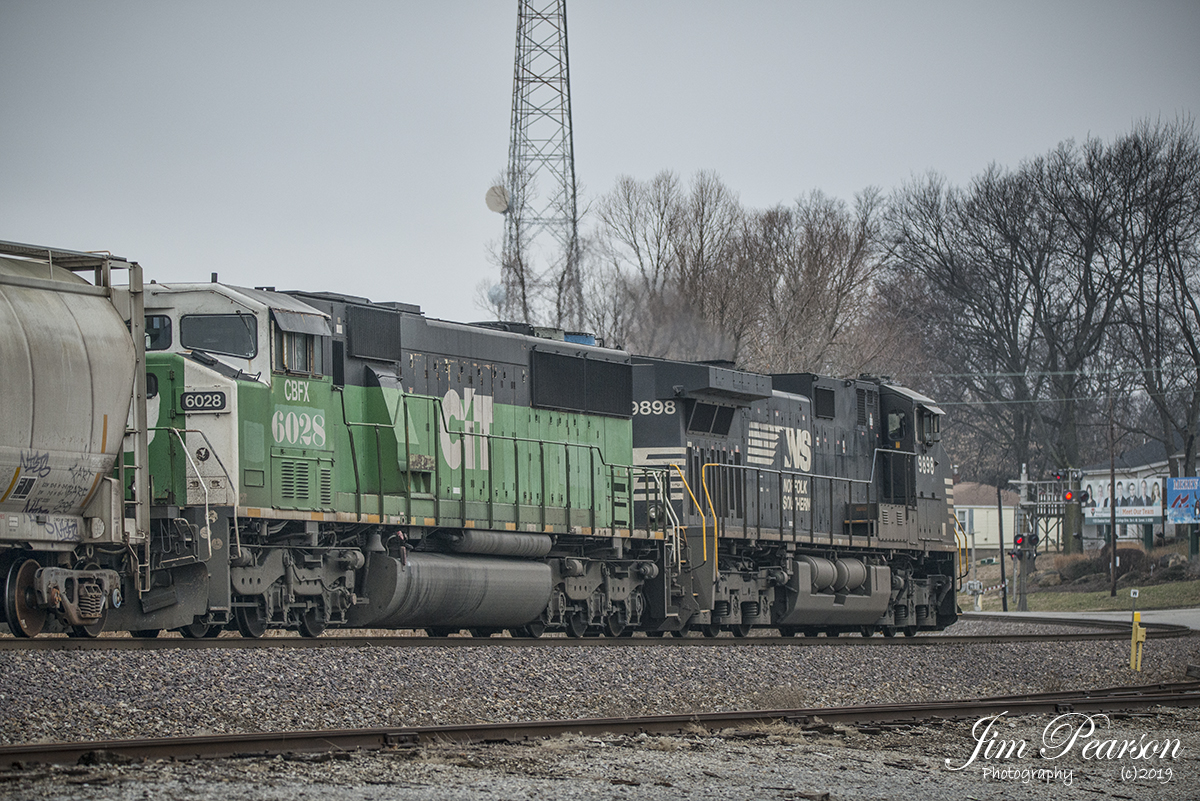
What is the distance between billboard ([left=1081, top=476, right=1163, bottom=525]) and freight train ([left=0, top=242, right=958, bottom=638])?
113ft

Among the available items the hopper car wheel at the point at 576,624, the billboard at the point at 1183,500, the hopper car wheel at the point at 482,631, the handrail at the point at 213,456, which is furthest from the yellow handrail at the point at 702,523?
the billboard at the point at 1183,500

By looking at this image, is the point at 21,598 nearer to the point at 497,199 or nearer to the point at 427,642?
the point at 427,642

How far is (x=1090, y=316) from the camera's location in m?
55.1

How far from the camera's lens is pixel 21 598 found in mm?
10906

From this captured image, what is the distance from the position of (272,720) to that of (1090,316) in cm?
5049

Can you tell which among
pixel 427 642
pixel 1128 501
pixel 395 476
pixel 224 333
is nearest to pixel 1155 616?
pixel 1128 501

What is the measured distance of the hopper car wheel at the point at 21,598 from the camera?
10.8 m

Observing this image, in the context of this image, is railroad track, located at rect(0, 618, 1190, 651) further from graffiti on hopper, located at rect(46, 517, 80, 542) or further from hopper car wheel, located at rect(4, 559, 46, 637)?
graffiti on hopper, located at rect(46, 517, 80, 542)

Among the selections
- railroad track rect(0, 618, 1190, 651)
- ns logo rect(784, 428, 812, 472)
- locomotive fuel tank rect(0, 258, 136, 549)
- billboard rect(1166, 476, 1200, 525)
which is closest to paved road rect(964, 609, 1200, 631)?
billboard rect(1166, 476, 1200, 525)

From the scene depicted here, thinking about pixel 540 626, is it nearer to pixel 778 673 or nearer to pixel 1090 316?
pixel 778 673

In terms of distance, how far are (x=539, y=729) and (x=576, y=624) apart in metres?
7.83

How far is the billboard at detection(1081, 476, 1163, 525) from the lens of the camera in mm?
53969

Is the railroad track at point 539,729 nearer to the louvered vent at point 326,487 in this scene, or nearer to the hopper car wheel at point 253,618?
the hopper car wheel at point 253,618

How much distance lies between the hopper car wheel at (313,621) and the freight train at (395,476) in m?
0.04
